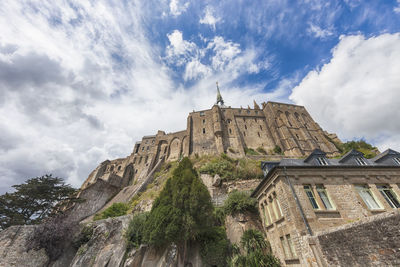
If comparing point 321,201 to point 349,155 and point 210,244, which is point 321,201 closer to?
point 349,155

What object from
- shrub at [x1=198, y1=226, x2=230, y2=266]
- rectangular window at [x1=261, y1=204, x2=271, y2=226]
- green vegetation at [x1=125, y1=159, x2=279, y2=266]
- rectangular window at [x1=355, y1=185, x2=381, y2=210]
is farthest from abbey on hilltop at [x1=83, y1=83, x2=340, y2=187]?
rectangular window at [x1=355, y1=185, x2=381, y2=210]

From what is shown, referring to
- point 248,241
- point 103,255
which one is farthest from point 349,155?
point 103,255

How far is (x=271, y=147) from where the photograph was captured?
34656 millimetres

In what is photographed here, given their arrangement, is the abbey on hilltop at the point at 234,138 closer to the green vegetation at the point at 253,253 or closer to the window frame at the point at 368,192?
the green vegetation at the point at 253,253

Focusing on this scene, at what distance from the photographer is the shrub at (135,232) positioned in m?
12.8

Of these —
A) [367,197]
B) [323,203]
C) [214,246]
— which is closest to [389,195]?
[367,197]

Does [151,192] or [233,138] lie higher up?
[233,138]

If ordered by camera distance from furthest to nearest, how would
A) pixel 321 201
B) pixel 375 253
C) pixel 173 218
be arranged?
pixel 173 218
pixel 321 201
pixel 375 253

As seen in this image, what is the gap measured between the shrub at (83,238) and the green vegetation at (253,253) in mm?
13617

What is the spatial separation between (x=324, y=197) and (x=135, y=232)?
14.3 meters

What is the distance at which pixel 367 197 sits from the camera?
32.3 ft

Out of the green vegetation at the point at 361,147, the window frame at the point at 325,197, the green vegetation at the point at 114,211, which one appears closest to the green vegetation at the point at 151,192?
the green vegetation at the point at 114,211

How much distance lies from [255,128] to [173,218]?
32.3 metres

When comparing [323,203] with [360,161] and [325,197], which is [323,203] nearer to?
[325,197]
